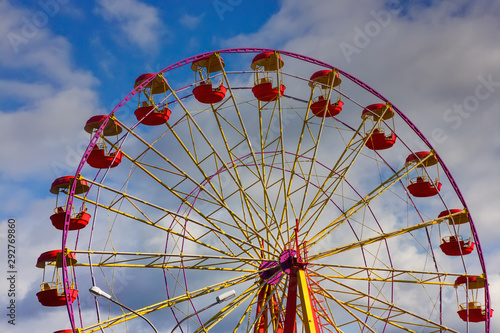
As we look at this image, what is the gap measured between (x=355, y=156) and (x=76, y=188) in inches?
379

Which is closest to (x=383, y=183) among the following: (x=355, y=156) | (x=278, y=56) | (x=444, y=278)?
(x=355, y=156)

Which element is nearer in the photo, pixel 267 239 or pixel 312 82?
pixel 267 239

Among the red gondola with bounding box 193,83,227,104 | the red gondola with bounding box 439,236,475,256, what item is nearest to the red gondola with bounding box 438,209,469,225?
the red gondola with bounding box 439,236,475,256

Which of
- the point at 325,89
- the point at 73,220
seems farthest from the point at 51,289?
the point at 325,89

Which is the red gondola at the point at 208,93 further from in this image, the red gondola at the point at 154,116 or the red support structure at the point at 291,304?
the red support structure at the point at 291,304

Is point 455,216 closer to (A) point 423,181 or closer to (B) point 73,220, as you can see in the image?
(A) point 423,181

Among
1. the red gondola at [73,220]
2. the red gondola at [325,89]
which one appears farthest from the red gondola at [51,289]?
the red gondola at [325,89]

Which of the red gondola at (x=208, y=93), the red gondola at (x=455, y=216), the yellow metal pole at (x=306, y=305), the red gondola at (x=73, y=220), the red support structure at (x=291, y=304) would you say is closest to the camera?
the yellow metal pole at (x=306, y=305)

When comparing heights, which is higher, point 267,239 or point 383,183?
point 383,183

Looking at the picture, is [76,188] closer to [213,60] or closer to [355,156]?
[213,60]

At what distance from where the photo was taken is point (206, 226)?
2297 centimetres

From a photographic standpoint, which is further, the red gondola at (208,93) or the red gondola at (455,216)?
the red gondola at (455,216)

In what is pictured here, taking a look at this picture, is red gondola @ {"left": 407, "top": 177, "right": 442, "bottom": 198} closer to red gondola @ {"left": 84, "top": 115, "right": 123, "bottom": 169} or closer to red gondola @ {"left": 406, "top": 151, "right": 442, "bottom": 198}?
red gondola @ {"left": 406, "top": 151, "right": 442, "bottom": 198}

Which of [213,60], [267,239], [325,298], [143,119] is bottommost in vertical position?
[325,298]
